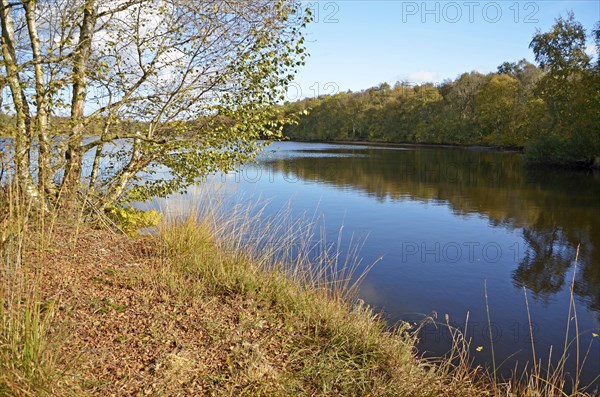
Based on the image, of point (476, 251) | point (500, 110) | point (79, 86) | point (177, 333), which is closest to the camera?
point (177, 333)

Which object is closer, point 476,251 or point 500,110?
point 476,251

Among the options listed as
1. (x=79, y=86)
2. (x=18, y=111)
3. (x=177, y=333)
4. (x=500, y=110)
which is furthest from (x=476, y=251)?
(x=500, y=110)

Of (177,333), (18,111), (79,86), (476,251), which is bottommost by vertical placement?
(476,251)

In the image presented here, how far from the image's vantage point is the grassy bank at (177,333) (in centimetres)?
266

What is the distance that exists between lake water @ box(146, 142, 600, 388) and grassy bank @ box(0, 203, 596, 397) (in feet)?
3.91

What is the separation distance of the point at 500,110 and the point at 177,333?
57.0m

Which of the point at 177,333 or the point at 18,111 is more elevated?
the point at 18,111

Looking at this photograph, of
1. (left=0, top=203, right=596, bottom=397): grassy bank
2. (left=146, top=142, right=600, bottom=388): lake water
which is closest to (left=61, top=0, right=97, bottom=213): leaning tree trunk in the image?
(left=0, top=203, right=596, bottom=397): grassy bank

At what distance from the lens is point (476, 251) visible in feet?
35.7

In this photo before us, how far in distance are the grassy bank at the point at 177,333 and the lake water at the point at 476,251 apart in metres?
1.19

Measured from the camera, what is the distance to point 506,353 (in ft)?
19.7

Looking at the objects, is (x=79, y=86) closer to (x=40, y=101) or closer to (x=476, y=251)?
(x=40, y=101)

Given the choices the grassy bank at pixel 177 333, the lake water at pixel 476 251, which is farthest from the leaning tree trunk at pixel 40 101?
the lake water at pixel 476 251

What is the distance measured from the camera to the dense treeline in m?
31.1
